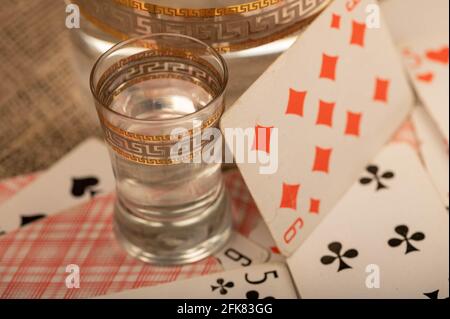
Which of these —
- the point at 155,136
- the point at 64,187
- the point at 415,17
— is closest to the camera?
the point at 155,136

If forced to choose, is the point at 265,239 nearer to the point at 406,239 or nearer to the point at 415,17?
the point at 406,239

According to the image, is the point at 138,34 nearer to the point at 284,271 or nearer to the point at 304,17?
the point at 304,17

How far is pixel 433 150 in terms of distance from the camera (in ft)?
2.98

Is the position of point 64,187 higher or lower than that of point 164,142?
lower

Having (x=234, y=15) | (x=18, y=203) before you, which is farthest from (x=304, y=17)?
(x=18, y=203)

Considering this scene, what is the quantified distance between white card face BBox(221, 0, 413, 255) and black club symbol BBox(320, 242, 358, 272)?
3 cm

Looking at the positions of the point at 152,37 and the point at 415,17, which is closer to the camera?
the point at 152,37

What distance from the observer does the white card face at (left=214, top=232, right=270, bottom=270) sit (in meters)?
0.81

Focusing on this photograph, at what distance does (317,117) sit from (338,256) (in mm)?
156

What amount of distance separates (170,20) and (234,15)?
0.22 feet

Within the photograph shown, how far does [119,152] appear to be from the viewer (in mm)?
719

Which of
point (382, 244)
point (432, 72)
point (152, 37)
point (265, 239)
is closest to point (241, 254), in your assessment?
point (265, 239)

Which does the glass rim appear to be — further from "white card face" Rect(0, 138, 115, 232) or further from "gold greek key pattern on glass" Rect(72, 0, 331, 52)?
"white card face" Rect(0, 138, 115, 232)

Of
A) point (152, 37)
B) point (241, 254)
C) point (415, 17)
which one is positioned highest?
point (152, 37)
